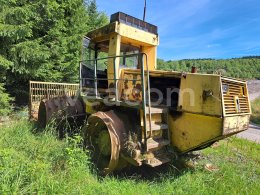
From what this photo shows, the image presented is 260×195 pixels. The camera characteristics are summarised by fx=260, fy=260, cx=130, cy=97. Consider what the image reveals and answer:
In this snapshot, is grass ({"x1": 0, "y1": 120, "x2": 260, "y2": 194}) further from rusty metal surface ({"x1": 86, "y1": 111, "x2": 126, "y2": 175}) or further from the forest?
the forest

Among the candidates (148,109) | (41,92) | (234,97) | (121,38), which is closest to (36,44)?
(41,92)

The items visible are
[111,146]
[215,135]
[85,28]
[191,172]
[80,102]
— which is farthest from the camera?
[85,28]

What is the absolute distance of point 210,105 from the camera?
3979mm

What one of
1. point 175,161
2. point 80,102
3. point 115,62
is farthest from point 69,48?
point 175,161

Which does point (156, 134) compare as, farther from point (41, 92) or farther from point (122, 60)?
point (41, 92)

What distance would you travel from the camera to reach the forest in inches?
320

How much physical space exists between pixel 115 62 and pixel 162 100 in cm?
119

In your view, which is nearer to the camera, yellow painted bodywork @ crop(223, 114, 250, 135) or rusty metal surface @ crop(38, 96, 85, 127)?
yellow painted bodywork @ crop(223, 114, 250, 135)

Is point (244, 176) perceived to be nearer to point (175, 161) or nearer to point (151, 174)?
point (175, 161)

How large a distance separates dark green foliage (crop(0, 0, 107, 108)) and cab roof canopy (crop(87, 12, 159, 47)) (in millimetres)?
3519

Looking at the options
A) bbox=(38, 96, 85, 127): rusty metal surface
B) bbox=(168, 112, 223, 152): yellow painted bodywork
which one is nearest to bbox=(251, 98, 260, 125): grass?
bbox=(38, 96, 85, 127): rusty metal surface

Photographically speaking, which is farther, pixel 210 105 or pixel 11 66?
pixel 11 66

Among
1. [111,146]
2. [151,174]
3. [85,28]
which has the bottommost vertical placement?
[151,174]

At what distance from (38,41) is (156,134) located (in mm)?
7415
